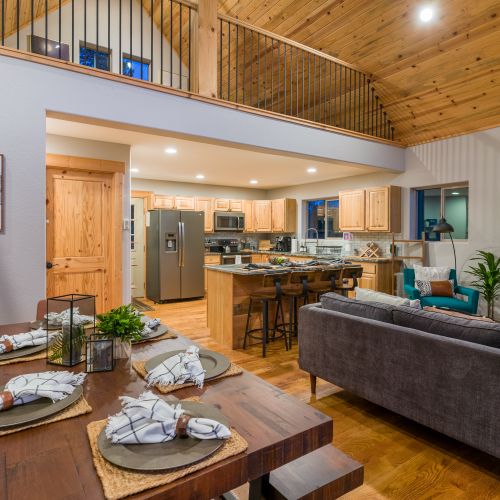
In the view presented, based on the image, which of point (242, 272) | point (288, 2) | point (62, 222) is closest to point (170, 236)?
point (62, 222)

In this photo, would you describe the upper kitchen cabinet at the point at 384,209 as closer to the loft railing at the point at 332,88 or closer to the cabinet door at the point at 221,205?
the loft railing at the point at 332,88

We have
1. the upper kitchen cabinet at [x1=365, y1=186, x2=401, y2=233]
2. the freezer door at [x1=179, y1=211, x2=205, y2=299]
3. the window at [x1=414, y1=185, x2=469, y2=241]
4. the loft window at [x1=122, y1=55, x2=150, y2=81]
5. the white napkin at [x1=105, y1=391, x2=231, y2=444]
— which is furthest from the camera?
the freezer door at [x1=179, y1=211, x2=205, y2=299]

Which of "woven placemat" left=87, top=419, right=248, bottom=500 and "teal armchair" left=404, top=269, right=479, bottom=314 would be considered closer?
"woven placemat" left=87, top=419, right=248, bottom=500

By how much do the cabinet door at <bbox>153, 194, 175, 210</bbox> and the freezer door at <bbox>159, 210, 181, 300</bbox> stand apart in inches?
25.8

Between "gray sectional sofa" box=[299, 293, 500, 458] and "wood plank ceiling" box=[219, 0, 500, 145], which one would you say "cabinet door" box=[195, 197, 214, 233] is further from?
"gray sectional sofa" box=[299, 293, 500, 458]

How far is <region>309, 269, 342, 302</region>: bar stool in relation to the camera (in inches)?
189

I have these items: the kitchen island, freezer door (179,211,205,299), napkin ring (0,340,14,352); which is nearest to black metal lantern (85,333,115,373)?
napkin ring (0,340,14,352)

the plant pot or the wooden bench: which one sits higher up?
the plant pot

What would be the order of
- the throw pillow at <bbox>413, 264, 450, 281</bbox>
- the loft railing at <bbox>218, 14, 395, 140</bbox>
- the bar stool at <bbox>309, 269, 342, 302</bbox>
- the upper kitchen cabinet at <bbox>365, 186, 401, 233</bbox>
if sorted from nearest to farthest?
the bar stool at <bbox>309, 269, 342, 302</bbox>
the throw pillow at <bbox>413, 264, 450, 281</bbox>
the loft railing at <bbox>218, 14, 395, 140</bbox>
the upper kitchen cabinet at <bbox>365, 186, 401, 233</bbox>

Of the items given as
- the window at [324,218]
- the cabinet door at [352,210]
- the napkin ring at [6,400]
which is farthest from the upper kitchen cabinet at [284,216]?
the napkin ring at [6,400]

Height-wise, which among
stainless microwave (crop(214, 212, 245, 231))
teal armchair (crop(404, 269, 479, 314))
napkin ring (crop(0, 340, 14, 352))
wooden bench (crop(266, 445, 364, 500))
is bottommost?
wooden bench (crop(266, 445, 364, 500))

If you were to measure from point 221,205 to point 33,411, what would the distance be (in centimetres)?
751

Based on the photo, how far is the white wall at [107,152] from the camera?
423 cm

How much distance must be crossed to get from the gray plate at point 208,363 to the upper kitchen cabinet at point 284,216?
7.05m
